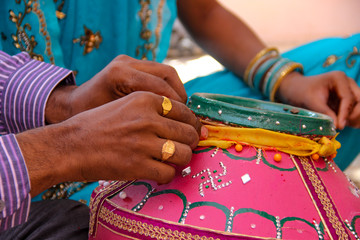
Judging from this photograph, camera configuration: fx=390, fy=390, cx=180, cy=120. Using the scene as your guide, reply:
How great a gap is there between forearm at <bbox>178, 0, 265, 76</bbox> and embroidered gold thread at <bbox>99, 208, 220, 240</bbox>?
0.91 metres

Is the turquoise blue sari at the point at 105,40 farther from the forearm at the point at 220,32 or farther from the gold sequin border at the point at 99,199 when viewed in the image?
the gold sequin border at the point at 99,199

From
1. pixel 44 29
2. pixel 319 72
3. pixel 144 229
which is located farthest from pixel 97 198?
pixel 319 72

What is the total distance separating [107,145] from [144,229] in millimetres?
135

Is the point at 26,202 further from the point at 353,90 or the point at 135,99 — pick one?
the point at 353,90

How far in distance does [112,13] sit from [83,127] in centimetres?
82

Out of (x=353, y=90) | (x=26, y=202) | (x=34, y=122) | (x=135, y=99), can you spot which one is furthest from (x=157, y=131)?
(x=353, y=90)

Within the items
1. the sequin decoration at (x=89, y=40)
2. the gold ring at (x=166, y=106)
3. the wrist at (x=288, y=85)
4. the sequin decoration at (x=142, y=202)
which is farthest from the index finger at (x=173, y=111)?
the sequin decoration at (x=89, y=40)

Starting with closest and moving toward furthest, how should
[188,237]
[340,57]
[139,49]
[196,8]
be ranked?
[188,237] < [340,57] < [139,49] < [196,8]

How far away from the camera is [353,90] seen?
3.58ft

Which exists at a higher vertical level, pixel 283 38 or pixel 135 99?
pixel 135 99

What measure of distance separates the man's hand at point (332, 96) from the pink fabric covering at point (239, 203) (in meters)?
0.44

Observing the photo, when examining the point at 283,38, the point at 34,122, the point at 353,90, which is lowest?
the point at 283,38

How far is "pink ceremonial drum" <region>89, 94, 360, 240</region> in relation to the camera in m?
0.56

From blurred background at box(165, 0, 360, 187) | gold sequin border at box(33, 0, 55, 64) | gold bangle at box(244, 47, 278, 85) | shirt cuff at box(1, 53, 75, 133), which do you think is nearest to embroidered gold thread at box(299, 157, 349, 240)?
shirt cuff at box(1, 53, 75, 133)
